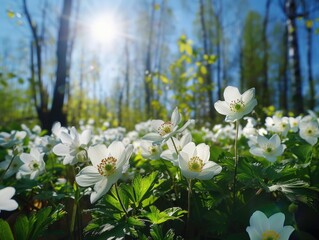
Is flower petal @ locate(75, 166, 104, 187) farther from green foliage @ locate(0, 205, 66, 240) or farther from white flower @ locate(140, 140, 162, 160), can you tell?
white flower @ locate(140, 140, 162, 160)

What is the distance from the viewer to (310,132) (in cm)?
147

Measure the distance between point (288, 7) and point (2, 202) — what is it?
278 inches

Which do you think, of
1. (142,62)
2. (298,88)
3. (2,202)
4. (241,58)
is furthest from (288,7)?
(142,62)

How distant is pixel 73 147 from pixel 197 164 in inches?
21.0

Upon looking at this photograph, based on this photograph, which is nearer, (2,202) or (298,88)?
(2,202)

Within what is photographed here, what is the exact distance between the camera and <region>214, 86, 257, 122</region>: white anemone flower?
1086 mm

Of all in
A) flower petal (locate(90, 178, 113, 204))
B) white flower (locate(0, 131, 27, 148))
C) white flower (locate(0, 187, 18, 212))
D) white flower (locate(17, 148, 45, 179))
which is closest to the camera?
white flower (locate(0, 187, 18, 212))

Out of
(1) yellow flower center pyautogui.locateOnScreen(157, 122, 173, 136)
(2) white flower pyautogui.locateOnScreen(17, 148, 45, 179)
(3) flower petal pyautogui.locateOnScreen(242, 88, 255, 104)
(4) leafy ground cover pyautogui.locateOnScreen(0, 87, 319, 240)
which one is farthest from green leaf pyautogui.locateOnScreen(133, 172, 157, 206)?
(2) white flower pyautogui.locateOnScreen(17, 148, 45, 179)

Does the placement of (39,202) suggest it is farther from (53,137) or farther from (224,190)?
(224,190)

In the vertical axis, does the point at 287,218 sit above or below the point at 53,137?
below

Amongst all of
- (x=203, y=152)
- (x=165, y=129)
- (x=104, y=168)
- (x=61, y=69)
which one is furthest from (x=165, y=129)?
(x=61, y=69)

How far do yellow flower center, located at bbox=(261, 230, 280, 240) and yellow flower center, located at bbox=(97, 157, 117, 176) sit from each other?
495 mm

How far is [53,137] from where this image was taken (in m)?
1.62

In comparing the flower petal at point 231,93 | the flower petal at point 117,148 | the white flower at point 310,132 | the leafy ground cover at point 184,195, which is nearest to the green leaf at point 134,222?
the leafy ground cover at point 184,195
